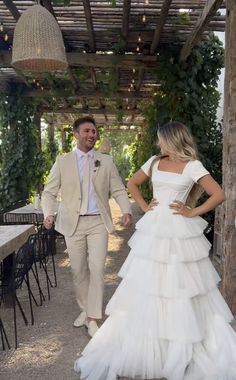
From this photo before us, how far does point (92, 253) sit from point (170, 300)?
3.56 feet

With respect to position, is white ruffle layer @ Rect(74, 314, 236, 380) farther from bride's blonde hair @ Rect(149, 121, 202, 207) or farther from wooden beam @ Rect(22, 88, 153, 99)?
wooden beam @ Rect(22, 88, 153, 99)

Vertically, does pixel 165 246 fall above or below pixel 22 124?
below

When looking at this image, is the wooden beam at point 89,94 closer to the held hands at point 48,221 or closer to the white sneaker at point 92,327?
the held hands at point 48,221

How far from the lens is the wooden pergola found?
3924 millimetres

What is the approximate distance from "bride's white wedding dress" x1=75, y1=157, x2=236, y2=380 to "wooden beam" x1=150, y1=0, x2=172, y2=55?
107 inches

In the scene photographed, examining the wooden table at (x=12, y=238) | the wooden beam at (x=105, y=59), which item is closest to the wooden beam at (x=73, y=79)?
the wooden beam at (x=105, y=59)

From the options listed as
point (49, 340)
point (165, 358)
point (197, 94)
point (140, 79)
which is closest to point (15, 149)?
point (140, 79)

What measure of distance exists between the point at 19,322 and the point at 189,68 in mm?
4527

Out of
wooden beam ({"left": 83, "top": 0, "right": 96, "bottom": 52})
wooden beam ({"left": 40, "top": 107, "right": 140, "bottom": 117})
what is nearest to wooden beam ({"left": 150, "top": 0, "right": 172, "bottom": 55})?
wooden beam ({"left": 83, "top": 0, "right": 96, "bottom": 52})

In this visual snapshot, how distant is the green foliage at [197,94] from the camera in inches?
267

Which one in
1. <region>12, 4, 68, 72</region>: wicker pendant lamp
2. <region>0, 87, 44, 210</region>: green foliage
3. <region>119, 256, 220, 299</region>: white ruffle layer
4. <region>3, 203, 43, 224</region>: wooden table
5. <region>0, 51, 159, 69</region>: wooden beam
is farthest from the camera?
<region>0, 87, 44, 210</region>: green foliage

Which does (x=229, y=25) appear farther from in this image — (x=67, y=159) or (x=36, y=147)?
(x=36, y=147)

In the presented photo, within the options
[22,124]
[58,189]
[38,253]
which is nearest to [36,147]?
[22,124]

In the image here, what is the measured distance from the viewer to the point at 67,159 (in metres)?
3.81
